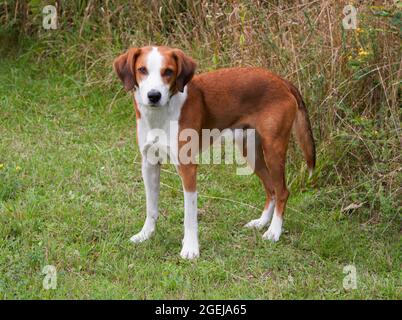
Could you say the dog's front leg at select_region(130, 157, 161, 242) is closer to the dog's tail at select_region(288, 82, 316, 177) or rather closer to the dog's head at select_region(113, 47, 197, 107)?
the dog's head at select_region(113, 47, 197, 107)

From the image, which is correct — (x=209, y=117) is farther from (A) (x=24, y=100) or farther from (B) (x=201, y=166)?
(A) (x=24, y=100)

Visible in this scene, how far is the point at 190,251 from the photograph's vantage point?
5.48m

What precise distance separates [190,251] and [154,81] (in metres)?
1.15

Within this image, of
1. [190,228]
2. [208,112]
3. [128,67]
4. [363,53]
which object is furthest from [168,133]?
[363,53]

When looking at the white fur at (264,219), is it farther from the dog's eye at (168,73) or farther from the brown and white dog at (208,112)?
the dog's eye at (168,73)

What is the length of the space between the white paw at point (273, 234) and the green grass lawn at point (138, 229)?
6 centimetres

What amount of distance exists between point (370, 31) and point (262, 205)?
5.13 ft

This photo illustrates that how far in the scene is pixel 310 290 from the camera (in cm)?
502

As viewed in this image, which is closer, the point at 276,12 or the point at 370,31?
the point at 370,31

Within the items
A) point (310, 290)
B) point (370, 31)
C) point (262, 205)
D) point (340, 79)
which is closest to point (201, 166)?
point (262, 205)

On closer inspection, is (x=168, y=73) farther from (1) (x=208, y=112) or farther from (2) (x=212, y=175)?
(2) (x=212, y=175)

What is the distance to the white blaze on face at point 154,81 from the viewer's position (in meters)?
5.18

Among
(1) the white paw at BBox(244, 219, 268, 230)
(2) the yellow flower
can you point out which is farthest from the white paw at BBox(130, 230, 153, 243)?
(2) the yellow flower

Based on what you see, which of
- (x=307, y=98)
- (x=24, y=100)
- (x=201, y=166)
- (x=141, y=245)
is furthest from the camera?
(x=24, y=100)
